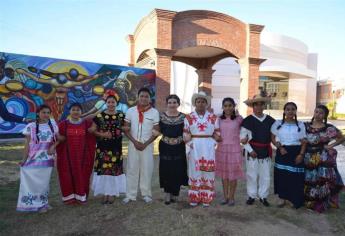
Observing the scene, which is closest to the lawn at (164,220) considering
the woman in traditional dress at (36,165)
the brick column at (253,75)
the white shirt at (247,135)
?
the woman in traditional dress at (36,165)

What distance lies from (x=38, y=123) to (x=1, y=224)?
1.38m

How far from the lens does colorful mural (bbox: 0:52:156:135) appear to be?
1082 cm

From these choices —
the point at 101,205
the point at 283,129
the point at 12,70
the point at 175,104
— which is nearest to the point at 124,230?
the point at 101,205

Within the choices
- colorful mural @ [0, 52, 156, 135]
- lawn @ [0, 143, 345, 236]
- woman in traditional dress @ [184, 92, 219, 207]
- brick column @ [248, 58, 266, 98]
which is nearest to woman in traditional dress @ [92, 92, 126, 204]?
lawn @ [0, 143, 345, 236]

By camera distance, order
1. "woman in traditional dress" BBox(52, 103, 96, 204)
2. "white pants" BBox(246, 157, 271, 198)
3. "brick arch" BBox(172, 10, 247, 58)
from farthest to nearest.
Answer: "brick arch" BBox(172, 10, 247, 58), "white pants" BBox(246, 157, 271, 198), "woman in traditional dress" BBox(52, 103, 96, 204)

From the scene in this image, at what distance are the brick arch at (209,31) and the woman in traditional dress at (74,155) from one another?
775 cm

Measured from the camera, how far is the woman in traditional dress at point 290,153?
15.5 ft

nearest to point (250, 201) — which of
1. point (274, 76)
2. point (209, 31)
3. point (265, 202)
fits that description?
point (265, 202)

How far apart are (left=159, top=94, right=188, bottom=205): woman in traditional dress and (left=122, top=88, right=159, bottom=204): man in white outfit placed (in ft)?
0.57

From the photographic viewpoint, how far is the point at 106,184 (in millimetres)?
4676

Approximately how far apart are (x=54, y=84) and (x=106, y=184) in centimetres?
799

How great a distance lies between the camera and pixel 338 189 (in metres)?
4.89

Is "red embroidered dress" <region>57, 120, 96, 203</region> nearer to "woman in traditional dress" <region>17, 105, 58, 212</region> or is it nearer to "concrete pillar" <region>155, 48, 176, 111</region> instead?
"woman in traditional dress" <region>17, 105, 58, 212</region>

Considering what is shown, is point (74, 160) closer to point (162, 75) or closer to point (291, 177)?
point (291, 177)
